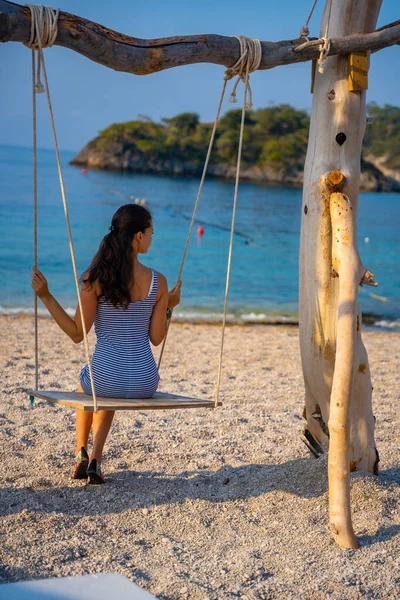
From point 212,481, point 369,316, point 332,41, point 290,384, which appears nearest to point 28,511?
point 212,481

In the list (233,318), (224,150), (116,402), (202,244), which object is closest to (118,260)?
(116,402)

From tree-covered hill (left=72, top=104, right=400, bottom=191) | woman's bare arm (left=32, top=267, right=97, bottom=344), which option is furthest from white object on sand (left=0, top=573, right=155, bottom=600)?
tree-covered hill (left=72, top=104, right=400, bottom=191)

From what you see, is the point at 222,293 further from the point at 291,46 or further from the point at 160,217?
the point at 160,217

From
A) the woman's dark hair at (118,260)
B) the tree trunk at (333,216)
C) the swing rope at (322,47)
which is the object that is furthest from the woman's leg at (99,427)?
the swing rope at (322,47)

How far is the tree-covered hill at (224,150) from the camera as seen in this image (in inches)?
2125

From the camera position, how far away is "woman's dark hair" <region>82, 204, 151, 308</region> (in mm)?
3141

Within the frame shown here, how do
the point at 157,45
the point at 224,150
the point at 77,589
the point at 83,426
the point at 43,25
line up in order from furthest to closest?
1. the point at 224,150
2. the point at 83,426
3. the point at 157,45
4. the point at 43,25
5. the point at 77,589

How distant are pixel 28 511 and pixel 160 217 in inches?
1022

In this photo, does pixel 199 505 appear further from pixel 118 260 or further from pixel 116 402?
pixel 118 260

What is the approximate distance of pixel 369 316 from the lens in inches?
456

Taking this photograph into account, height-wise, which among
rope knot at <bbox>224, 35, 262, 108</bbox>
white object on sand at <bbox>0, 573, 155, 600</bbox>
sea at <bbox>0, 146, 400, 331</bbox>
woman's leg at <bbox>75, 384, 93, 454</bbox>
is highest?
rope knot at <bbox>224, 35, 262, 108</bbox>

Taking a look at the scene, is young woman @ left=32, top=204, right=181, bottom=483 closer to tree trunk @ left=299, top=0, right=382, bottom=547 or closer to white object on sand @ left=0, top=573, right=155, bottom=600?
tree trunk @ left=299, top=0, right=382, bottom=547

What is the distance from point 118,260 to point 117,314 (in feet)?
0.84

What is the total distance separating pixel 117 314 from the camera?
126 inches
